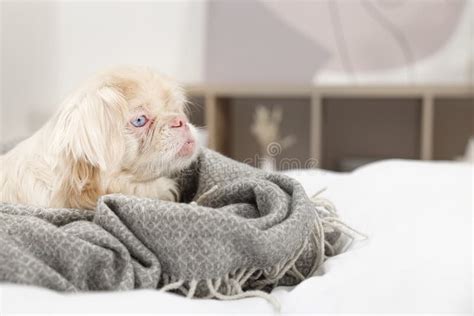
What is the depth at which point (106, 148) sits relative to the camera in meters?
0.84

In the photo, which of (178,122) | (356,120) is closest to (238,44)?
(356,120)

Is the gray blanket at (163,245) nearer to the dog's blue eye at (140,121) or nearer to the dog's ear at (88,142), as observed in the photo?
the dog's ear at (88,142)

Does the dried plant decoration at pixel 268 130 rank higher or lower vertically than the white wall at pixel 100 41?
lower

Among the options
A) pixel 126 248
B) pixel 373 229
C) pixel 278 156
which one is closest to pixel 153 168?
pixel 126 248

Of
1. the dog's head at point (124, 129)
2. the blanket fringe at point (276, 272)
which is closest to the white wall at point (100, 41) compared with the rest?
the dog's head at point (124, 129)

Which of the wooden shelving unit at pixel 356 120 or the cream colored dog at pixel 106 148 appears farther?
the wooden shelving unit at pixel 356 120

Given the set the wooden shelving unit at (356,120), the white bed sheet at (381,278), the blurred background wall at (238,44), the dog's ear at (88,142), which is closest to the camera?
the white bed sheet at (381,278)

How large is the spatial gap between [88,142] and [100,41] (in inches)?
Result: 108

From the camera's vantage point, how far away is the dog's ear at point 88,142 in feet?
2.72

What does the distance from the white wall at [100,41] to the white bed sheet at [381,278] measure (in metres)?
2.44

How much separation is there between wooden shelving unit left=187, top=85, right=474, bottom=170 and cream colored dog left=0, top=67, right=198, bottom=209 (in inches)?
78.9

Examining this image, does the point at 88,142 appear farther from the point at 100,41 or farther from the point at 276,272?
the point at 100,41

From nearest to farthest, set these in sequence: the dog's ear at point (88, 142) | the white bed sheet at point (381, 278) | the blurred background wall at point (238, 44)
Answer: the white bed sheet at point (381, 278), the dog's ear at point (88, 142), the blurred background wall at point (238, 44)

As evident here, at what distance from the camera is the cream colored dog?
0.84 metres
